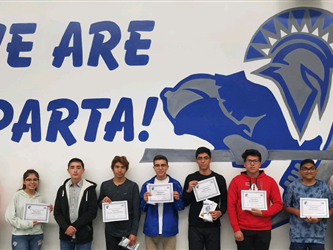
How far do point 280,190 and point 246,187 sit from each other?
697mm

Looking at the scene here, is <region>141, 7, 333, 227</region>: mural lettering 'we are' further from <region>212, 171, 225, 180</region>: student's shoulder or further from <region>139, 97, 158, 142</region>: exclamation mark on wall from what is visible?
<region>212, 171, 225, 180</region>: student's shoulder

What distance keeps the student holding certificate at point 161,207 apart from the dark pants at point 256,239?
2.78 ft

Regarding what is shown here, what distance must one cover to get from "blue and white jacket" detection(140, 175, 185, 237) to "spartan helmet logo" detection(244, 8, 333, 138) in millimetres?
1924

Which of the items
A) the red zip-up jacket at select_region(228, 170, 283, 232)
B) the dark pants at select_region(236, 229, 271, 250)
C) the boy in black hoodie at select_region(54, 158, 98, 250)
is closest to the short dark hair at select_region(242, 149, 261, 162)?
the red zip-up jacket at select_region(228, 170, 283, 232)

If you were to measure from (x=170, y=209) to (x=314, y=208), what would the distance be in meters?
1.73

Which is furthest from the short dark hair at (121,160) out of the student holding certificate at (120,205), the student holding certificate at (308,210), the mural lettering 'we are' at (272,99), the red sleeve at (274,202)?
the student holding certificate at (308,210)

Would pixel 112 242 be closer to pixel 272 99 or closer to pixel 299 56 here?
pixel 272 99

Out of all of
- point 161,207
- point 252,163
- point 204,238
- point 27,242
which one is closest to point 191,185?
point 161,207

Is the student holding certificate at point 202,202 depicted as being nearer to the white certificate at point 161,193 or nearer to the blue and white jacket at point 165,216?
the blue and white jacket at point 165,216

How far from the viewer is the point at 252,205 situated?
3.88 meters

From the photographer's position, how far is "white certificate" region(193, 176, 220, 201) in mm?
4047

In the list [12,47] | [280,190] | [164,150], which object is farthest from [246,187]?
[12,47]

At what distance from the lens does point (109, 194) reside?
4.20m

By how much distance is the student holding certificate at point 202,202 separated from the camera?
4043 millimetres
